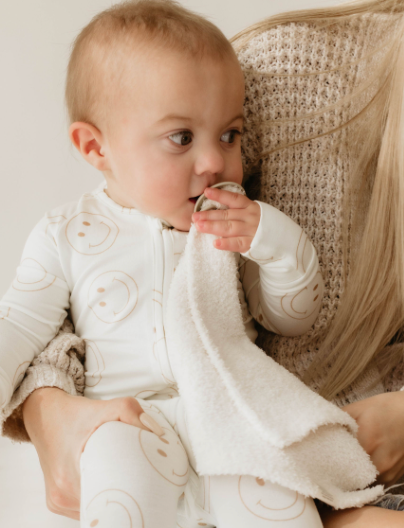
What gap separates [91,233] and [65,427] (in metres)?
0.32

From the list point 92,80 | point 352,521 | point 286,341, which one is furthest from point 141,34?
point 352,521

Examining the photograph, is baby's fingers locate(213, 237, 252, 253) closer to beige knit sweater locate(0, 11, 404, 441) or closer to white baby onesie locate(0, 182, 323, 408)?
white baby onesie locate(0, 182, 323, 408)

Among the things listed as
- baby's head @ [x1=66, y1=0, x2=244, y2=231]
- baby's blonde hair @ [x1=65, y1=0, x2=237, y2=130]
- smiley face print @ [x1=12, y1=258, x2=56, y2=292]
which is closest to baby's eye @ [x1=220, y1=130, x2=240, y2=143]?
baby's head @ [x1=66, y1=0, x2=244, y2=231]

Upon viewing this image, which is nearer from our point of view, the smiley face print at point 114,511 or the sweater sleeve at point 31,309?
the smiley face print at point 114,511

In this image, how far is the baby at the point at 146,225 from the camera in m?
0.85

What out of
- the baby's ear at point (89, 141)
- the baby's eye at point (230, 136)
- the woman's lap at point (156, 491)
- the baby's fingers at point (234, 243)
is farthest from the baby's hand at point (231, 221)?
the woman's lap at point (156, 491)

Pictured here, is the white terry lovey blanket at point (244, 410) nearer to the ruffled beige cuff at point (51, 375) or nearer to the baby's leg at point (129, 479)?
the baby's leg at point (129, 479)

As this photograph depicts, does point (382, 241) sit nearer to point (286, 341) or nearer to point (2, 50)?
point (286, 341)

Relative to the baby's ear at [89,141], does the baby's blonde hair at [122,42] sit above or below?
above

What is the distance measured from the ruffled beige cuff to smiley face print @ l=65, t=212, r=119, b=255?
0.15m

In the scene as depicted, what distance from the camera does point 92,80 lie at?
2.97 ft

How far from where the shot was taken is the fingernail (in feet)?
2.45

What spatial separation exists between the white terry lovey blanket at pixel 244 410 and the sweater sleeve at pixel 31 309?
8.1 inches

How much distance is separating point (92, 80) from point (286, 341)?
55 cm
